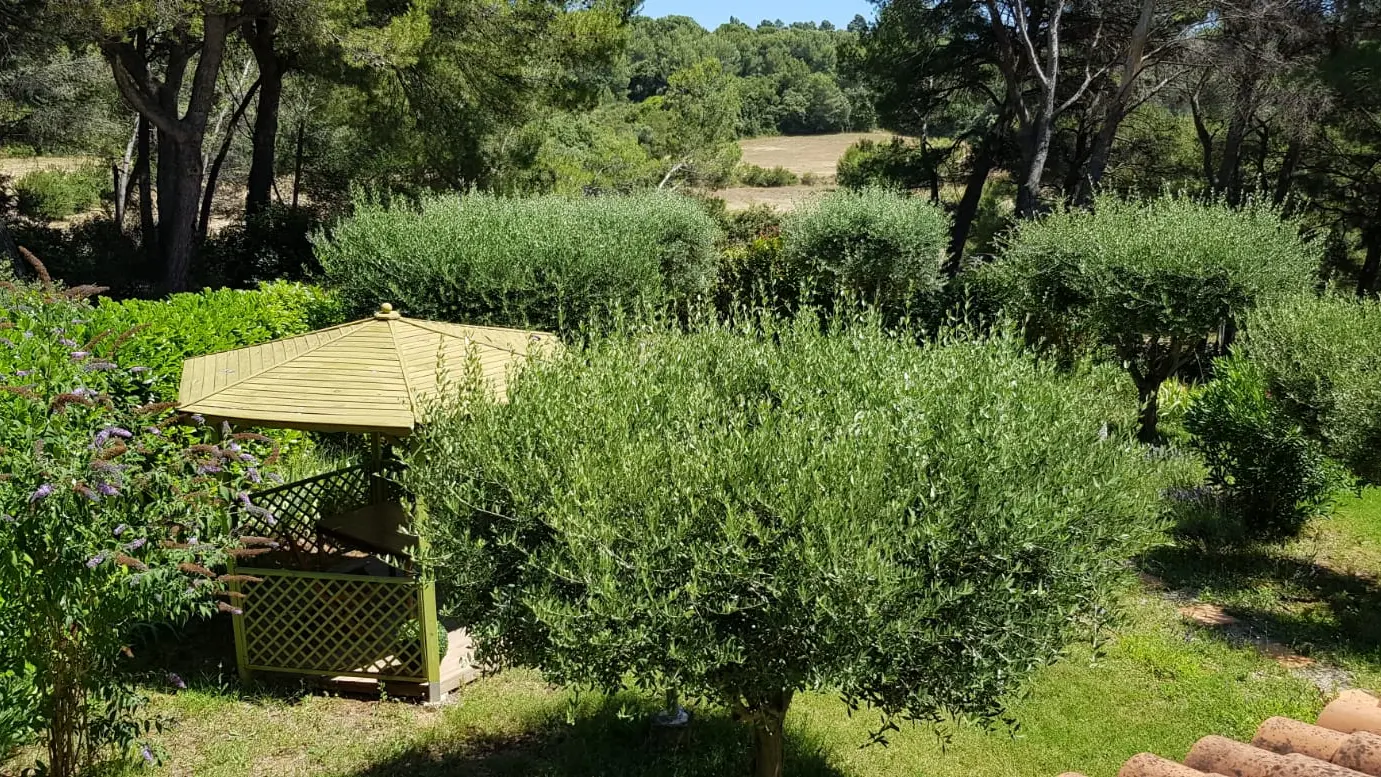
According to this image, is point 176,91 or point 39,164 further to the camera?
point 39,164

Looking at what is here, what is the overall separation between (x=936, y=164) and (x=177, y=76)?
19.8m

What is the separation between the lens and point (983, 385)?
177 inches

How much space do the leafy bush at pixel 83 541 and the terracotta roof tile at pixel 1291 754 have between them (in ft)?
14.2

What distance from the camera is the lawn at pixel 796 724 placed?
6203 millimetres

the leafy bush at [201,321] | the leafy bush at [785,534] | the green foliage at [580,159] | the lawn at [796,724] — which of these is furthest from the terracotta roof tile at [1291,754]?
the green foliage at [580,159]

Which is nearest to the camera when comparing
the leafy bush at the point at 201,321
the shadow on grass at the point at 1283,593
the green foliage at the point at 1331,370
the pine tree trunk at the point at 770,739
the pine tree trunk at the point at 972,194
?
the pine tree trunk at the point at 770,739

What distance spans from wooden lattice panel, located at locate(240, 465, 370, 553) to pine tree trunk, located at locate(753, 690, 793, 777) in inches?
187

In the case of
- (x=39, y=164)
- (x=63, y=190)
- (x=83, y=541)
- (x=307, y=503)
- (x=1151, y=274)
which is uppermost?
(x=39, y=164)

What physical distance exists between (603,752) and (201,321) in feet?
20.2

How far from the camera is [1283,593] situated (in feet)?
31.5

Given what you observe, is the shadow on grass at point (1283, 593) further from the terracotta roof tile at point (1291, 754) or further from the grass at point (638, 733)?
the terracotta roof tile at point (1291, 754)

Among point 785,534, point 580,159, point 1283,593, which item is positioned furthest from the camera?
point 580,159

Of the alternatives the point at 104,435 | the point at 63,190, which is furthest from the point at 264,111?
the point at 104,435

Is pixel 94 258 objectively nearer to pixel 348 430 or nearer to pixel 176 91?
pixel 176 91
